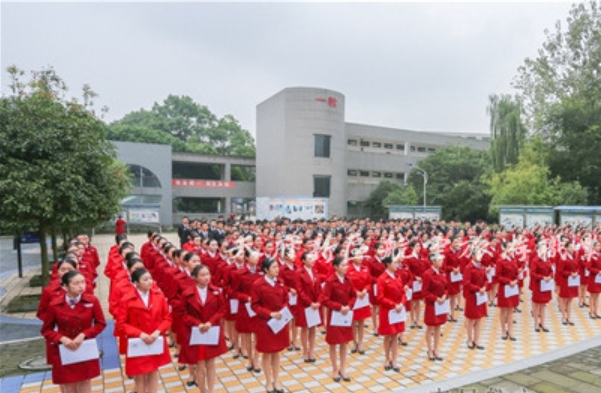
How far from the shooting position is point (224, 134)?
186 feet

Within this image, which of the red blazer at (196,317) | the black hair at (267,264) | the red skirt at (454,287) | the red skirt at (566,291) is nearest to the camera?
the red blazer at (196,317)

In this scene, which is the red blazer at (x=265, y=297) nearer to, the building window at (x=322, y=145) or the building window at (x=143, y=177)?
the building window at (x=322, y=145)

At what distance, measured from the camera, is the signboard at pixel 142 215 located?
29.3 meters

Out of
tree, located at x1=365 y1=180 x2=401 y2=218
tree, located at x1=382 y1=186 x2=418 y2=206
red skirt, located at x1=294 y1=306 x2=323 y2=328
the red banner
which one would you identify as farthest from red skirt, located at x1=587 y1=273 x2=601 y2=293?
the red banner

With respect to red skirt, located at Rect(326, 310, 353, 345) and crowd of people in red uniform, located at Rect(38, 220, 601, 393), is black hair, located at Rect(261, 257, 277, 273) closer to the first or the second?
crowd of people in red uniform, located at Rect(38, 220, 601, 393)

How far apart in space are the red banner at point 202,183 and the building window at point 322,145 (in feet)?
33.8

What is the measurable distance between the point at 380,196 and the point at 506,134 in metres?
13.9

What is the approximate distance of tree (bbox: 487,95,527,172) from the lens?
30.7m

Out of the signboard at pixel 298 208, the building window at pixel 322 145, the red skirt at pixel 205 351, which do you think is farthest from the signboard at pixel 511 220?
the building window at pixel 322 145

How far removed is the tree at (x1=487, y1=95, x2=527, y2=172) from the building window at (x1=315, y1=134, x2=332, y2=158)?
1416 cm

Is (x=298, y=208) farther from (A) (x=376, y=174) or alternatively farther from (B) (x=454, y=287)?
(A) (x=376, y=174)

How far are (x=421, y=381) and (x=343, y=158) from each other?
3568 centimetres

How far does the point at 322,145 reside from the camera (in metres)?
38.7

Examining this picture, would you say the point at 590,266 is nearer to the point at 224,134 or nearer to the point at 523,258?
the point at 523,258
